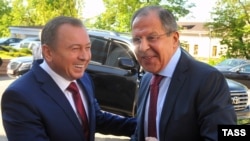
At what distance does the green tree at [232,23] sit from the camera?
29438 millimetres

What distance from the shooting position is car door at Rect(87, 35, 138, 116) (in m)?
6.37

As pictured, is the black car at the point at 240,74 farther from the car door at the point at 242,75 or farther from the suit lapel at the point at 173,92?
the suit lapel at the point at 173,92

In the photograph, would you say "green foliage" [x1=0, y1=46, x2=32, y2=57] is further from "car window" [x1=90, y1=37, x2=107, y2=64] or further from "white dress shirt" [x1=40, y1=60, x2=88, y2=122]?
"white dress shirt" [x1=40, y1=60, x2=88, y2=122]

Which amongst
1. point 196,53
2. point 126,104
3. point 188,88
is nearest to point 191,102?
point 188,88

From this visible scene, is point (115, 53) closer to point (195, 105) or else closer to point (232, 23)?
point (195, 105)

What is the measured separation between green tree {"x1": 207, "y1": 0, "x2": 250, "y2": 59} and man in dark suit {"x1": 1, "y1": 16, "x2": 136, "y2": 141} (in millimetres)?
28810

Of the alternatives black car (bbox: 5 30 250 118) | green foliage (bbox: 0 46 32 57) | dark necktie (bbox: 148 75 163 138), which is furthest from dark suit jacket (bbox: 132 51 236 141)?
green foliage (bbox: 0 46 32 57)

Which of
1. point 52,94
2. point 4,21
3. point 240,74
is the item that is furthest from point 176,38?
point 4,21

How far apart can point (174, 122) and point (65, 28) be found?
0.72 metres

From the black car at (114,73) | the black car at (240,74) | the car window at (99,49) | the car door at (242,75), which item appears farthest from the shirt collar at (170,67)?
the car door at (242,75)

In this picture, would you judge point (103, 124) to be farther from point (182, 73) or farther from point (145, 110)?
point (182, 73)

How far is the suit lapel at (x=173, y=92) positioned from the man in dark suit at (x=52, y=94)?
441mm

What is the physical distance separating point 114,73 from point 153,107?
176 inches

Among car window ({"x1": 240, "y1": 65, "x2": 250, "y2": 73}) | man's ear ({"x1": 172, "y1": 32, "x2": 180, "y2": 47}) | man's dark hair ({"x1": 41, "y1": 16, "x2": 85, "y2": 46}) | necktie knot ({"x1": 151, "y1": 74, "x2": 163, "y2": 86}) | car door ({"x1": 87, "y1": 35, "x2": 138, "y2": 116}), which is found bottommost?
car window ({"x1": 240, "y1": 65, "x2": 250, "y2": 73})
